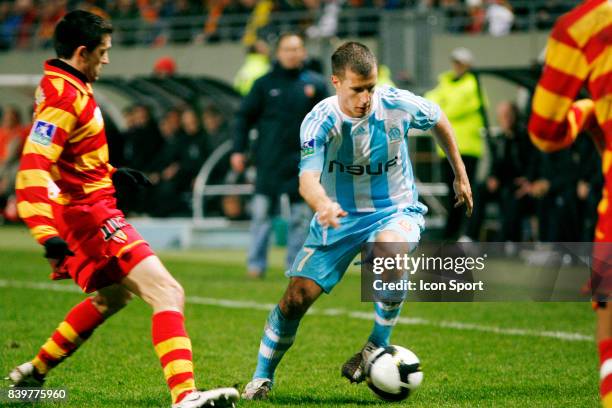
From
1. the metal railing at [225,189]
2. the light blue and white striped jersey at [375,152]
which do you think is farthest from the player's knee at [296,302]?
the metal railing at [225,189]

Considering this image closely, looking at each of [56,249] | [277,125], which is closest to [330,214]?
[56,249]

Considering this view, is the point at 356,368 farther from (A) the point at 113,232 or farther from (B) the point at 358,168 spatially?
(A) the point at 113,232

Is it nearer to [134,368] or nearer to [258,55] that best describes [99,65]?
[134,368]

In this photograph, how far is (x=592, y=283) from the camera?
15.0 ft

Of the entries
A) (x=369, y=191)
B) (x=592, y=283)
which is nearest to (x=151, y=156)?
(x=369, y=191)

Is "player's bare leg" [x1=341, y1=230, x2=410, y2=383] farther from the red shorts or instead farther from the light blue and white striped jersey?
the red shorts

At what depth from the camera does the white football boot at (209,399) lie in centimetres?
545

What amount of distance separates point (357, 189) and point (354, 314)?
12.4 feet

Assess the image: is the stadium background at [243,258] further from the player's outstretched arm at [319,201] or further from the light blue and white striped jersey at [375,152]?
the player's outstretched arm at [319,201]

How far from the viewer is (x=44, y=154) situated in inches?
222

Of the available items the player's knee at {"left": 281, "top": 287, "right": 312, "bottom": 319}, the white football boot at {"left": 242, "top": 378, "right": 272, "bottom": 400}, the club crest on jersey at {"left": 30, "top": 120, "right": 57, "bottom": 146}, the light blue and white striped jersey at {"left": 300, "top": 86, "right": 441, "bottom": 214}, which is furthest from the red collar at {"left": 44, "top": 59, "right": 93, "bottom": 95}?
the white football boot at {"left": 242, "top": 378, "right": 272, "bottom": 400}

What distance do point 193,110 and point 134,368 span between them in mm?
11175

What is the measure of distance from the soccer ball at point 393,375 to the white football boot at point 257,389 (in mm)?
604

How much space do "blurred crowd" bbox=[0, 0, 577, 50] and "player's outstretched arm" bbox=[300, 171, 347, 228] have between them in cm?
1524
